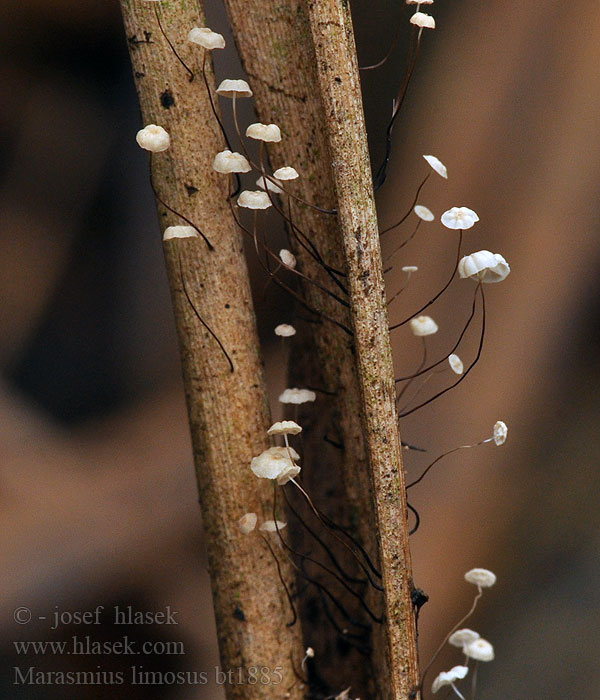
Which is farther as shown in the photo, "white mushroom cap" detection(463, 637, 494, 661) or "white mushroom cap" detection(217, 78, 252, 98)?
"white mushroom cap" detection(463, 637, 494, 661)

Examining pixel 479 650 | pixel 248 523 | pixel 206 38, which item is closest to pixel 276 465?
pixel 248 523

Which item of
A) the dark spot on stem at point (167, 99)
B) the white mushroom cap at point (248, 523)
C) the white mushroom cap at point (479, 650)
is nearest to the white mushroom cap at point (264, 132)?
the dark spot on stem at point (167, 99)

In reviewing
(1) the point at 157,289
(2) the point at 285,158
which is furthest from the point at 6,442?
(2) the point at 285,158

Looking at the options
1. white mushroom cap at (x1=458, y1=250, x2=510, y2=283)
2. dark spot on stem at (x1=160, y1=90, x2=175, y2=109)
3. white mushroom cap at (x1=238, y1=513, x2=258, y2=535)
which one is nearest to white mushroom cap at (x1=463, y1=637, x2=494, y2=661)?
white mushroom cap at (x1=238, y1=513, x2=258, y2=535)

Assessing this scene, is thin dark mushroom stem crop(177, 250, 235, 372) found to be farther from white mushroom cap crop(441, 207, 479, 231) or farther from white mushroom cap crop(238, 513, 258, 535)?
white mushroom cap crop(441, 207, 479, 231)

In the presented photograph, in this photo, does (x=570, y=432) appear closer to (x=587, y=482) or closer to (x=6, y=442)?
(x=587, y=482)

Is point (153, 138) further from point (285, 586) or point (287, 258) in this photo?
point (285, 586)
